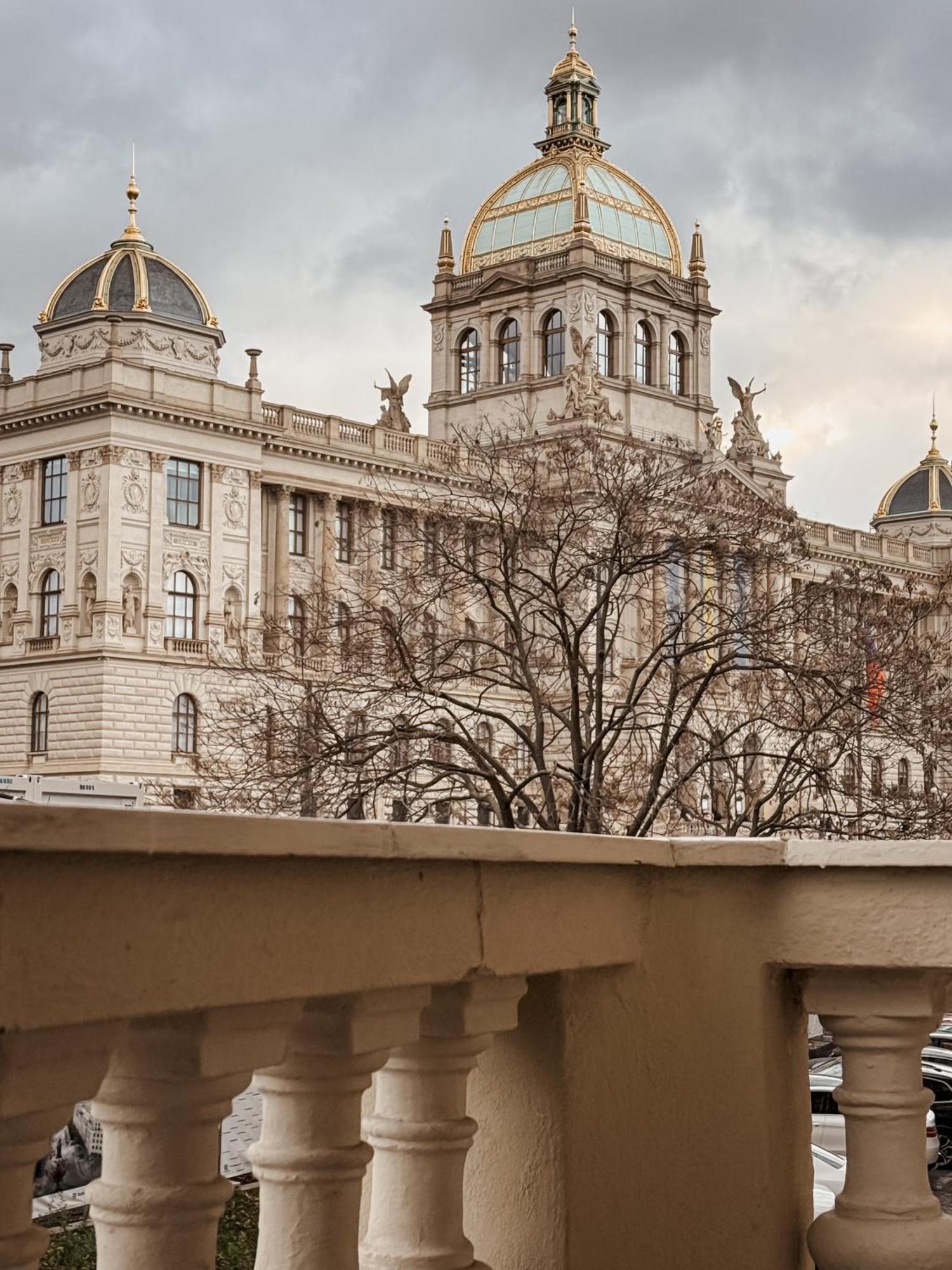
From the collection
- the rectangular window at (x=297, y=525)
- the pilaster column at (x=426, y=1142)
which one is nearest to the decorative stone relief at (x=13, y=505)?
the rectangular window at (x=297, y=525)

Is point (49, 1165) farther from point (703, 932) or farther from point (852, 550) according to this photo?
point (852, 550)

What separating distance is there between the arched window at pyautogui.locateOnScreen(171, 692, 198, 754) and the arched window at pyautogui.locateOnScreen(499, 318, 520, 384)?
31.0 meters

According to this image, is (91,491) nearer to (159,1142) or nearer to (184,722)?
(184,722)

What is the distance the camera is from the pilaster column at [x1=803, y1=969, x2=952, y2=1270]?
3654mm

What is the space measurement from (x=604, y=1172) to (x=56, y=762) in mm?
61002

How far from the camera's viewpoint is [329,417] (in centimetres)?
7294

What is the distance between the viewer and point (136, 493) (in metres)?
64.7

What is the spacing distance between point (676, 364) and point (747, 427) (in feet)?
17.1

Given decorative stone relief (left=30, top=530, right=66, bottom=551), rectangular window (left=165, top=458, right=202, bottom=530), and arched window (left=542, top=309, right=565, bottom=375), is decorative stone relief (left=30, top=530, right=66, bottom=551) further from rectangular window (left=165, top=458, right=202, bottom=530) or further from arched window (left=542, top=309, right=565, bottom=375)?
arched window (left=542, top=309, right=565, bottom=375)

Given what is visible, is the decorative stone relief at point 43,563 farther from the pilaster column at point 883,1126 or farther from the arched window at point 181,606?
the pilaster column at point 883,1126

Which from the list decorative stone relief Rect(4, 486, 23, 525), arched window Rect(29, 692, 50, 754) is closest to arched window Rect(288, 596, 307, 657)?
arched window Rect(29, 692, 50, 754)

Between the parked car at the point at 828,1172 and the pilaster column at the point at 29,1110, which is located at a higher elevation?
the pilaster column at the point at 29,1110

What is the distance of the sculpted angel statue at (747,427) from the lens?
3538 inches

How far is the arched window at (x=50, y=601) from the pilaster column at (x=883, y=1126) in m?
62.9
